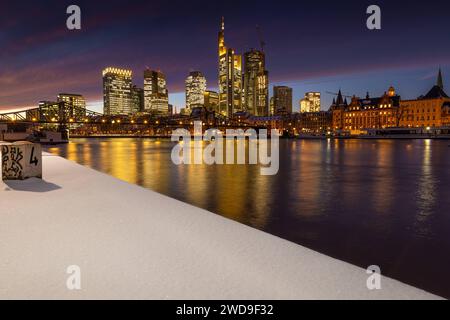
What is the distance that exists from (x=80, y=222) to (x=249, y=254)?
131 inches

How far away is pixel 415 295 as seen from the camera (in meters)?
3.70

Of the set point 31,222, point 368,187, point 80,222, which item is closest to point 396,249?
point 80,222

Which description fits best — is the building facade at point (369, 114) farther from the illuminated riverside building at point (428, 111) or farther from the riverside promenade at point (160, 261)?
the riverside promenade at point (160, 261)

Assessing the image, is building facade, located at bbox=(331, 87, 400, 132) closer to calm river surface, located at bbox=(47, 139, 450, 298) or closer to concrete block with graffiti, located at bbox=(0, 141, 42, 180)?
Answer: calm river surface, located at bbox=(47, 139, 450, 298)

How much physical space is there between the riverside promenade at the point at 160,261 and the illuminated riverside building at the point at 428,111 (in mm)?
152113

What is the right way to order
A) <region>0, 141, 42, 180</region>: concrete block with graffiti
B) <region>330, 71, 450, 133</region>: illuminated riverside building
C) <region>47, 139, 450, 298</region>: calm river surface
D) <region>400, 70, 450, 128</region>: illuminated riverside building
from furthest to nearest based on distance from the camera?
<region>330, 71, 450, 133</region>: illuminated riverside building, <region>400, 70, 450, 128</region>: illuminated riverside building, <region>0, 141, 42, 180</region>: concrete block with graffiti, <region>47, 139, 450, 298</region>: calm river surface

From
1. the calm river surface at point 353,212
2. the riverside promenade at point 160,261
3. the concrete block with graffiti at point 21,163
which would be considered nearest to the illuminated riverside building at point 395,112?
the calm river surface at point 353,212

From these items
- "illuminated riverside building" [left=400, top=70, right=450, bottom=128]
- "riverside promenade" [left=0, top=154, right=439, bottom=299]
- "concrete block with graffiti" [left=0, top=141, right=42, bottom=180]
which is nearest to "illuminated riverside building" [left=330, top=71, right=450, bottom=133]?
"illuminated riverside building" [left=400, top=70, right=450, bottom=128]

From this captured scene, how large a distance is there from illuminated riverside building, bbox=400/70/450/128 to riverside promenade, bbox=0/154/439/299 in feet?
499

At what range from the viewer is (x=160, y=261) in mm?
4453

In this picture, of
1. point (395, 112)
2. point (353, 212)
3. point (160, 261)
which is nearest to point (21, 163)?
point (160, 261)

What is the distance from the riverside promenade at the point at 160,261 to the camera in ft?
12.1

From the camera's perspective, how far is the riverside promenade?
3.68 meters
